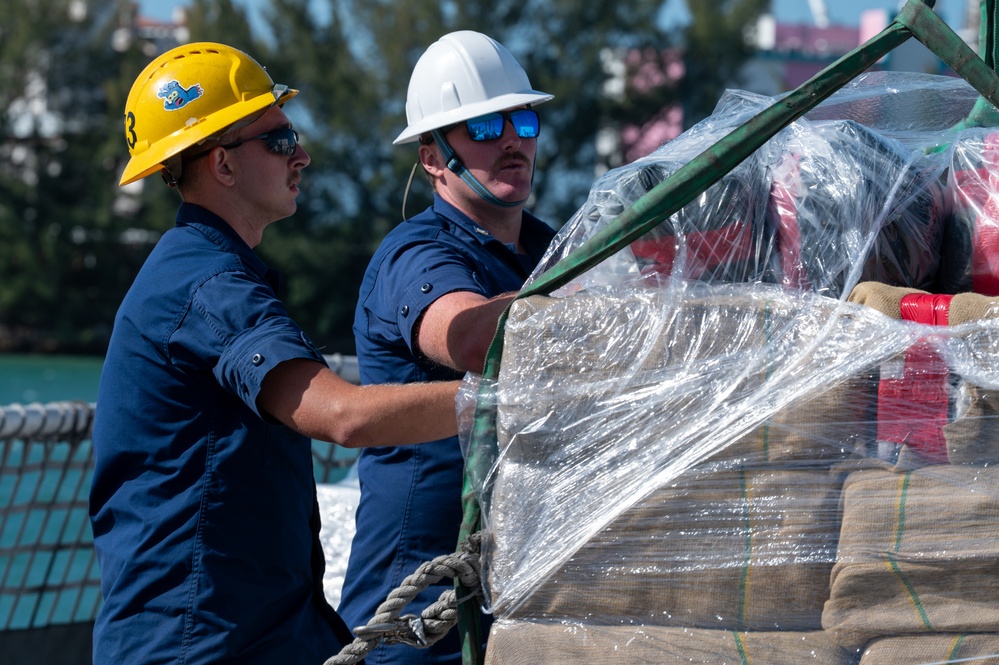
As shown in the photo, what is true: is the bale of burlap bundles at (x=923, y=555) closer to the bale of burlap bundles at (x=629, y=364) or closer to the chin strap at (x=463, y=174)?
the bale of burlap bundles at (x=629, y=364)

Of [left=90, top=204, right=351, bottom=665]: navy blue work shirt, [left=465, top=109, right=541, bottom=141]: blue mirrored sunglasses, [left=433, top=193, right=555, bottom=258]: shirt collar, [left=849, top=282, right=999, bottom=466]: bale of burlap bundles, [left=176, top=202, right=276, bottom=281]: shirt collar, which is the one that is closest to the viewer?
[left=849, top=282, right=999, bottom=466]: bale of burlap bundles

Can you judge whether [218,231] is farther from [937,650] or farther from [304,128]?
[304,128]

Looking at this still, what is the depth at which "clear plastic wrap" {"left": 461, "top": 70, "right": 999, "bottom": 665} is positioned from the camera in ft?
4.46

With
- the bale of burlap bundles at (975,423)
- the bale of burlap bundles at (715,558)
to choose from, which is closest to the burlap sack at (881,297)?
the bale of burlap bundles at (975,423)

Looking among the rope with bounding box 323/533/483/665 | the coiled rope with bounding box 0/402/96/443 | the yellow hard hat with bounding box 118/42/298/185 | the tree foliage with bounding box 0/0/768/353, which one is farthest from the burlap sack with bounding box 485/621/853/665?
the tree foliage with bounding box 0/0/768/353

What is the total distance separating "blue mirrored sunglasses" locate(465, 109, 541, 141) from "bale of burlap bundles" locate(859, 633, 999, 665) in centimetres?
141

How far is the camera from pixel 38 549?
445 cm

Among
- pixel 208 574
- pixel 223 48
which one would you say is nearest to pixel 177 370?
pixel 208 574

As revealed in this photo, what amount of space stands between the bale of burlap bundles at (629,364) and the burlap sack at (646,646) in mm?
214

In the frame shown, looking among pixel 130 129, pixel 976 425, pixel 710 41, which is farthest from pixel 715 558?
pixel 710 41

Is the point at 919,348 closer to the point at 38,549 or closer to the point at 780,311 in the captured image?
the point at 780,311

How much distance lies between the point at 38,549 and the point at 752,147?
12.6 feet

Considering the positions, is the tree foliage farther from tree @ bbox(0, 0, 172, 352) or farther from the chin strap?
the chin strap

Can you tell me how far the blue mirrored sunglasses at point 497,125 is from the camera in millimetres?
2455
